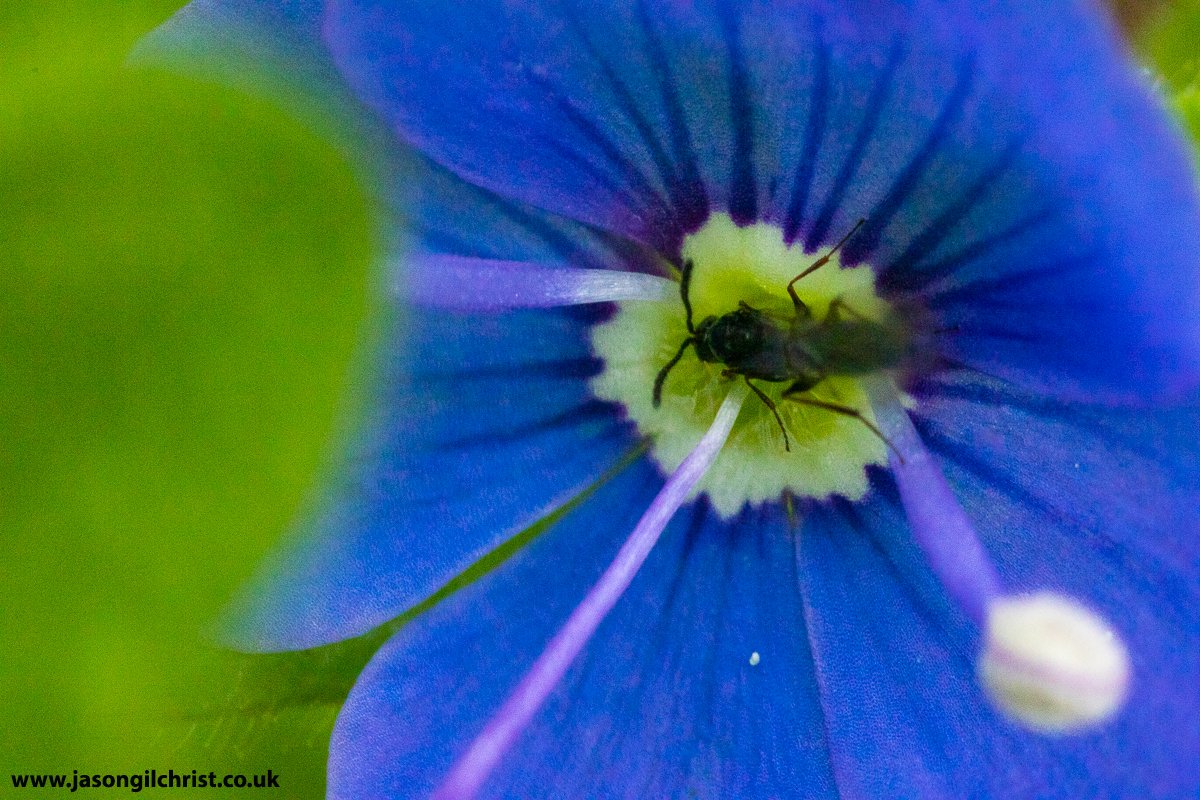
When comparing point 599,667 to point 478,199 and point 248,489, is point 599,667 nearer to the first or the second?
point 478,199

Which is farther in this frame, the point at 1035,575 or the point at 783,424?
the point at 783,424

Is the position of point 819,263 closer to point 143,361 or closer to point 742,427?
point 742,427

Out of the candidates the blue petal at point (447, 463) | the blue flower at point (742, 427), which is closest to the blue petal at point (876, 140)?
the blue flower at point (742, 427)

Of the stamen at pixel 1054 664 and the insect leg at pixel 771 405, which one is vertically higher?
the insect leg at pixel 771 405

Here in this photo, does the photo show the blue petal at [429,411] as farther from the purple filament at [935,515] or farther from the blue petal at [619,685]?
the purple filament at [935,515]

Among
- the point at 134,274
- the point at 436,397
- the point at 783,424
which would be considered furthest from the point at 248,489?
the point at 783,424

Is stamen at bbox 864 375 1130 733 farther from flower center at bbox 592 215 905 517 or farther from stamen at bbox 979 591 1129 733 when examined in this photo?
flower center at bbox 592 215 905 517
